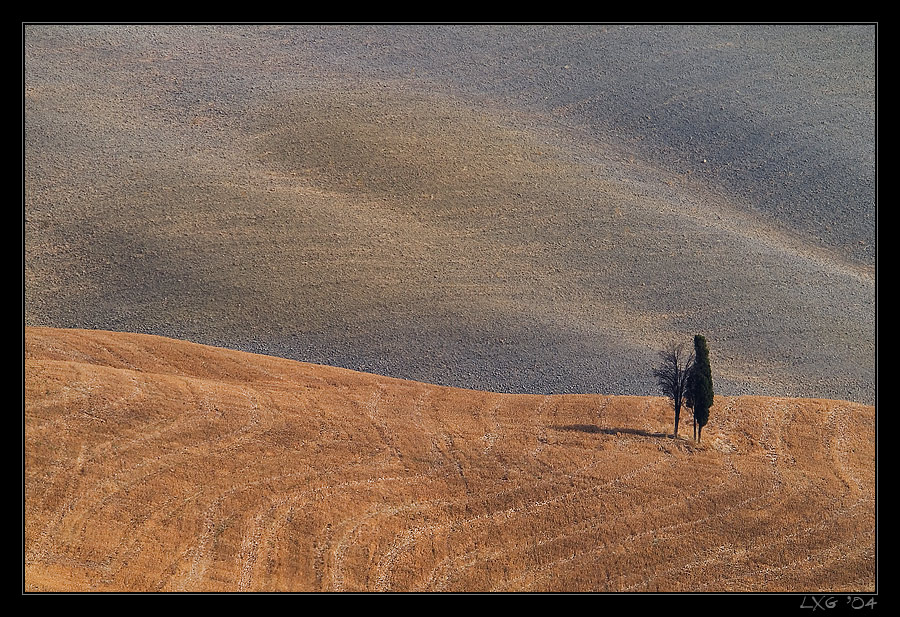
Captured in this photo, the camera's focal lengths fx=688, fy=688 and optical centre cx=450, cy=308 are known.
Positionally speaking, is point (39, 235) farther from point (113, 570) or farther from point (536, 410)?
point (536, 410)

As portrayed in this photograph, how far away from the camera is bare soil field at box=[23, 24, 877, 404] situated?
25266mm

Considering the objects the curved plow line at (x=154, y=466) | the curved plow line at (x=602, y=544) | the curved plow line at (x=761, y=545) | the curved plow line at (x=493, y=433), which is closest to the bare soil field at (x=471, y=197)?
the curved plow line at (x=493, y=433)

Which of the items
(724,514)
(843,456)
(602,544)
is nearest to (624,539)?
(602,544)

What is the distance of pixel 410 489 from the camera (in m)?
18.7

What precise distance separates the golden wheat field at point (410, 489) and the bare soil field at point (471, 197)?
9.16ft

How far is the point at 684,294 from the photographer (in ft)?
89.2

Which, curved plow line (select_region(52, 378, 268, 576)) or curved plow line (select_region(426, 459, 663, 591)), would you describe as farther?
curved plow line (select_region(52, 378, 268, 576))

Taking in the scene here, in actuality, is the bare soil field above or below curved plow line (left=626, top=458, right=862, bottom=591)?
above

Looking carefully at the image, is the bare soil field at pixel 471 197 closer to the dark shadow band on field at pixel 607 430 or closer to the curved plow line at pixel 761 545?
the dark shadow band on field at pixel 607 430

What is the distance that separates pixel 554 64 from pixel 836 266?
66.0 ft

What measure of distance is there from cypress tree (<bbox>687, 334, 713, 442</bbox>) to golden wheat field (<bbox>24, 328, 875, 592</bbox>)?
1.22m

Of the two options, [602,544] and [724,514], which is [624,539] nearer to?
[602,544]

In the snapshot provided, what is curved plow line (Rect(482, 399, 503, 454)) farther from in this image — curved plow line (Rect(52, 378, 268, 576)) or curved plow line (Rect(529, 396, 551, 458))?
curved plow line (Rect(52, 378, 268, 576))

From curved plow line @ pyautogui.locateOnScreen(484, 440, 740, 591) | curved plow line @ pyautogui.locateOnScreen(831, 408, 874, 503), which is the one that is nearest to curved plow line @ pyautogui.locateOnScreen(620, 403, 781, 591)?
curved plow line @ pyautogui.locateOnScreen(484, 440, 740, 591)
